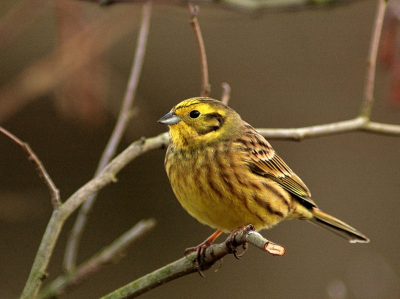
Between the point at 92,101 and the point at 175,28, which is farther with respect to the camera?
the point at 175,28

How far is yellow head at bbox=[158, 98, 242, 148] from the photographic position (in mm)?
3928

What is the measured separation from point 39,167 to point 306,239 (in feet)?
18.2

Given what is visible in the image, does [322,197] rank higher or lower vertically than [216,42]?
lower

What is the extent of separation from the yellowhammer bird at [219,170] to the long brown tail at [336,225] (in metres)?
0.42

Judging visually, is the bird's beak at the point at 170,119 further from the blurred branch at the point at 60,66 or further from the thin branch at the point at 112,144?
the blurred branch at the point at 60,66

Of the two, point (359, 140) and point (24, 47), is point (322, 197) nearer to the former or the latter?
point (359, 140)

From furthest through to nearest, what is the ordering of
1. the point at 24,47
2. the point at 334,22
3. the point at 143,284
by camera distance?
1. the point at 334,22
2. the point at 24,47
3. the point at 143,284

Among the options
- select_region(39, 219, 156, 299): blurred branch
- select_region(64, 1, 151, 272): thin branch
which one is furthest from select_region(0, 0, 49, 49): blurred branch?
select_region(39, 219, 156, 299): blurred branch

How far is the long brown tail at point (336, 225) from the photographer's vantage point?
4605mm

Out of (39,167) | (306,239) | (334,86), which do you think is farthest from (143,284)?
(334,86)

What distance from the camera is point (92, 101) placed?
3939mm

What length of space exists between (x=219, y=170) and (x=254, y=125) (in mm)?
4220

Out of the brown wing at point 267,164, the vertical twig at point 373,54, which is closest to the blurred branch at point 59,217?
the brown wing at point 267,164

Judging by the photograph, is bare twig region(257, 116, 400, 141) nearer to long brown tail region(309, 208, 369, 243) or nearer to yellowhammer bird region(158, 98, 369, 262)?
yellowhammer bird region(158, 98, 369, 262)
